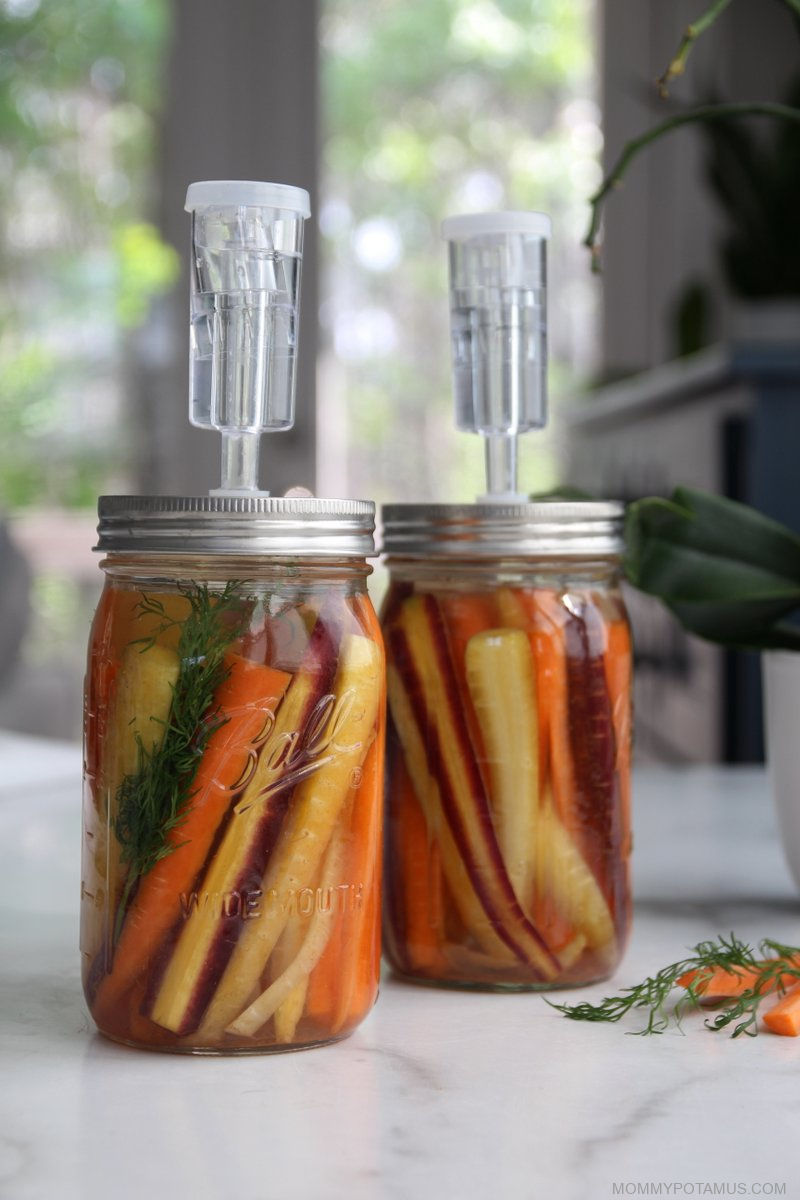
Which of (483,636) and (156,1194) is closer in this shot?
(156,1194)

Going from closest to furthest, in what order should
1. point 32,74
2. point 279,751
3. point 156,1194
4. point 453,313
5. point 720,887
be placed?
1. point 156,1194
2. point 279,751
3. point 453,313
4. point 720,887
5. point 32,74

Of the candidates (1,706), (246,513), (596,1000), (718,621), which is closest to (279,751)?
(246,513)

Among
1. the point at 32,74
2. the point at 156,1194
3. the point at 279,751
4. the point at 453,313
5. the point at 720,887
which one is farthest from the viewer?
the point at 32,74

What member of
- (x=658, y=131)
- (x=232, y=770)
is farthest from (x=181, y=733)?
(x=658, y=131)

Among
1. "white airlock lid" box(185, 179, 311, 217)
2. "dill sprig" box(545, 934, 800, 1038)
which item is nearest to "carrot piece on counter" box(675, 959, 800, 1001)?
"dill sprig" box(545, 934, 800, 1038)

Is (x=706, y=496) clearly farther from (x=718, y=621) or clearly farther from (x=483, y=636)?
(x=483, y=636)

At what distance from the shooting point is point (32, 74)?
3.04 m

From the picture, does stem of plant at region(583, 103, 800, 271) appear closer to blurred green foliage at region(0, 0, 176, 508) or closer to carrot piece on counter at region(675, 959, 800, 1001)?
carrot piece on counter at region(675, 959, 800, 1001)

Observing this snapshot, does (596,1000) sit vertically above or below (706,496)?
below

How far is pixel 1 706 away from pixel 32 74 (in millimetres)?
1350

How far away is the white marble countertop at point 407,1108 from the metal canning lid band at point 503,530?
182 millimetres

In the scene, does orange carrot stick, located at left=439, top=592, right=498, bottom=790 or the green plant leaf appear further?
the green plant leaf

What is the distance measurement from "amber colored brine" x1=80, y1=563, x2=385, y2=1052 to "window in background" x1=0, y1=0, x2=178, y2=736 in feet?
8.77

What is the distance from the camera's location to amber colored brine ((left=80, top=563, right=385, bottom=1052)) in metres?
0.49
